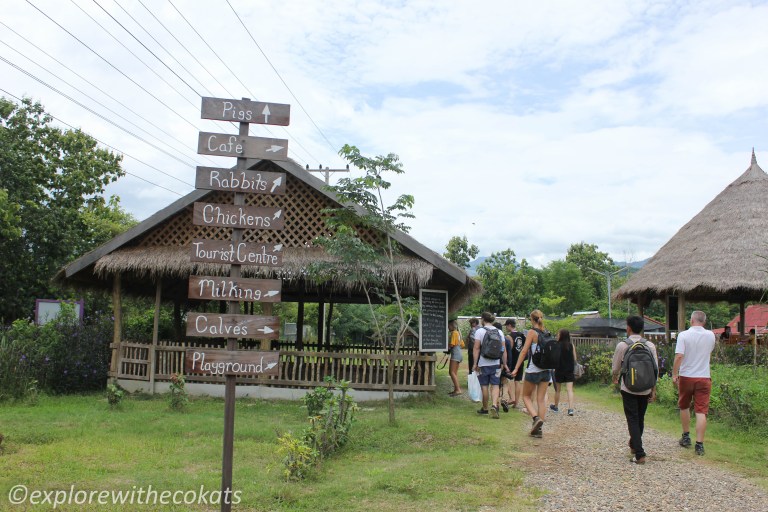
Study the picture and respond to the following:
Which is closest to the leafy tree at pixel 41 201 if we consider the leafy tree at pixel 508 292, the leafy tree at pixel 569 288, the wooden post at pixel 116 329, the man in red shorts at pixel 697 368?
the wooden post at pixel 116 329

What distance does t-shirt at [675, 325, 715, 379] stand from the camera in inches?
295

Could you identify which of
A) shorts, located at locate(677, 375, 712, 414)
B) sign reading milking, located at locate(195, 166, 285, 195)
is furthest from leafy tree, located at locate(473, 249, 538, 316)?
sign reading milking, located at locate(195, 166, 285, 195)

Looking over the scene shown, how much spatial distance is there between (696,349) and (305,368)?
7263mm

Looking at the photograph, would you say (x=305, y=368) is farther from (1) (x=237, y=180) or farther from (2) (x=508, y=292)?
(2) (x=508, y=292)

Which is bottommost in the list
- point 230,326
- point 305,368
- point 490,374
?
point 305,368

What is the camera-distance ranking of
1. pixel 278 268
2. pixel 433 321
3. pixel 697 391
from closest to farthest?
pixel 697 391 < pixel 278 268 < pixel 433 321

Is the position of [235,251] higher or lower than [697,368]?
higher

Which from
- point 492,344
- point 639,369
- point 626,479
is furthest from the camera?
point 492,344

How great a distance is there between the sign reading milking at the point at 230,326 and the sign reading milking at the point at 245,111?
5.41 feet

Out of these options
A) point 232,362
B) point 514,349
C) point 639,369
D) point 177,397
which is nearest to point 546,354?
point 639,369

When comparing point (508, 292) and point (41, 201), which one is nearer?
point (41, 201)

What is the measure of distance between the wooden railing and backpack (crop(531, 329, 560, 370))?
3.88m

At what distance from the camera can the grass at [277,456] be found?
18.6 feet

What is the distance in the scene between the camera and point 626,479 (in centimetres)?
639
